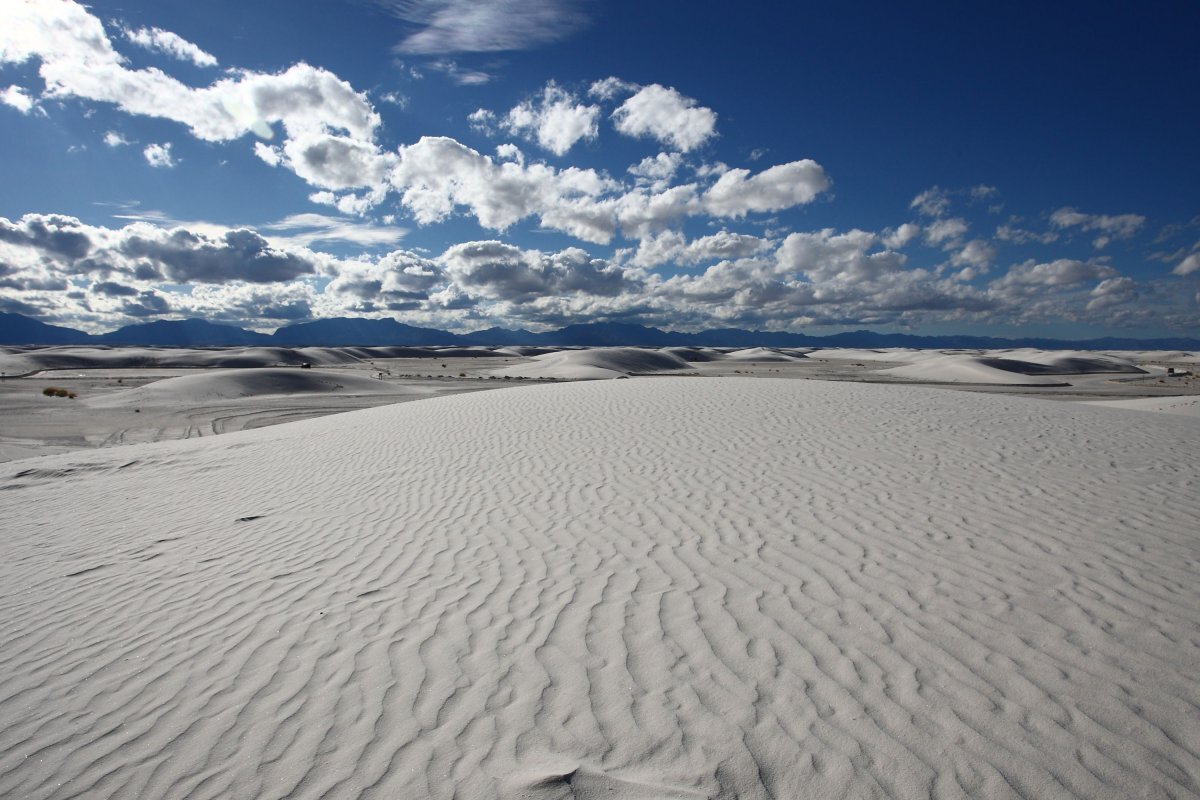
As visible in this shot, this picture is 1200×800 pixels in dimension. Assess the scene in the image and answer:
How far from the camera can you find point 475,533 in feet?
21.0

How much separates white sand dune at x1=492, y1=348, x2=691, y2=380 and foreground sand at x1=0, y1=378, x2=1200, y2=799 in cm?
4358

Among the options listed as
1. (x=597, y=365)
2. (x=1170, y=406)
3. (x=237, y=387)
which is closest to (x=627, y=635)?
(x=1170, y=406)

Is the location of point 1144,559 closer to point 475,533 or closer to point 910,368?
point 475,533

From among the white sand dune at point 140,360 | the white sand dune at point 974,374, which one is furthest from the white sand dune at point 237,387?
the white sand dune at point 974,374

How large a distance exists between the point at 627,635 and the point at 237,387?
118 feet

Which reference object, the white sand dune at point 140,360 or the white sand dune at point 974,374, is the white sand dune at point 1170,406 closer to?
the white sand dune at point 974,374

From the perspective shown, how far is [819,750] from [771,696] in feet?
1.44

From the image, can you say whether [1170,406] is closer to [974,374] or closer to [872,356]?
[974,374]

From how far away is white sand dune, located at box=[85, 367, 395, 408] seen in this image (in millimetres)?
29422

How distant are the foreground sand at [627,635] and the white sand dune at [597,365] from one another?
43.6 metres

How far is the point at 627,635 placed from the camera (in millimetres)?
4016

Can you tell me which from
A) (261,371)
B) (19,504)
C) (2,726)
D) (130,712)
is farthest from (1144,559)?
(261,371)

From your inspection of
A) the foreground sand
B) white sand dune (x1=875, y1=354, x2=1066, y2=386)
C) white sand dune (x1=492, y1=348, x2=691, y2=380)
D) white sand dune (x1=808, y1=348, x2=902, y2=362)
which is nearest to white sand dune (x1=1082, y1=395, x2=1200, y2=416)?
the foreground sand

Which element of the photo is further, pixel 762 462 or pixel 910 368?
pixel 910 368
